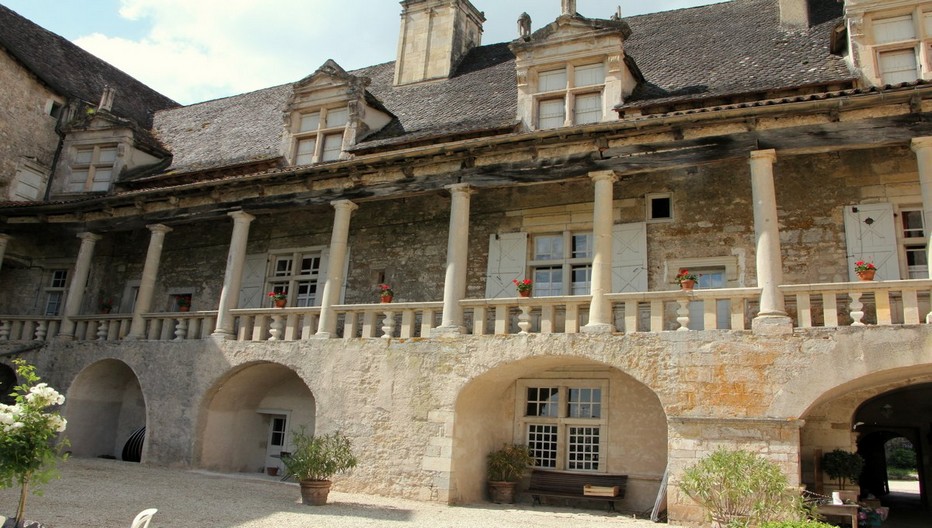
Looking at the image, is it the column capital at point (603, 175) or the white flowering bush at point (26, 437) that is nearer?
the white flowering bush at point (26, 437)

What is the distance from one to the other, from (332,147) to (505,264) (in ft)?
15.3

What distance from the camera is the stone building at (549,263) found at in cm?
966

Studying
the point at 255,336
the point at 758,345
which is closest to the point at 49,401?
the point at 255,336

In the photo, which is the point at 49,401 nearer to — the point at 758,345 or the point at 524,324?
the point at 524,324

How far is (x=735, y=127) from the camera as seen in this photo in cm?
1039

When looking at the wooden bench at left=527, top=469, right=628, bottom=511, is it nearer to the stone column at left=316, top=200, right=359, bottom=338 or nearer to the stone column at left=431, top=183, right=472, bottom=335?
the stone column at left=431, top=183, right=472, bottom=335

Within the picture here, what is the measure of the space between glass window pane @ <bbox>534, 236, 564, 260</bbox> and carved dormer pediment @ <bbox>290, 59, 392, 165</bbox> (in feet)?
14.1

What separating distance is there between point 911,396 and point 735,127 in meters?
6.42

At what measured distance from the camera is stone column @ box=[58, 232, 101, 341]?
15258 mm

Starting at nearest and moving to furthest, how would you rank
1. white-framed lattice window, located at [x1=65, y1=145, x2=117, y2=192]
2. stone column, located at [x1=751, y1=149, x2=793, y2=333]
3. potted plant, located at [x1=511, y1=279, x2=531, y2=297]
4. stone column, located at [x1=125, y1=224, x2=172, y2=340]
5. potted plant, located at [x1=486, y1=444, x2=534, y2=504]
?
stone column, located at [x1=751, y1=149, x2=793, y2=333]
potted plant, located at [x1=511, y1=279, x2=531, y2=297]
potted plant, located at [x1=486, y1=444, x2=534, y2=504]
stone column, located at [x1=125, y1=224, x2=172, y2=340]
white-framed lattice window, located at [x1=65, y1=145, x2=117, y2=192]

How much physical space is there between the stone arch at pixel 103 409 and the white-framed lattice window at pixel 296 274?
11.5ft

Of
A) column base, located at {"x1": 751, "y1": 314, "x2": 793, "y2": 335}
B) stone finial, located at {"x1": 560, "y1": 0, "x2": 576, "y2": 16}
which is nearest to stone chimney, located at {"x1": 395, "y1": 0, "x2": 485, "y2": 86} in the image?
stone finial, located at {"x1": 560, "y1": 0, "x2": 576, "y2": 16}

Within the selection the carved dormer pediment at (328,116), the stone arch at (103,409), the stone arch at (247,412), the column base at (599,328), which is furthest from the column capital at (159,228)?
the column base at (599,328)

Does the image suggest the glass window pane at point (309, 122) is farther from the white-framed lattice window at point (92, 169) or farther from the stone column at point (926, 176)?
the stone column at point (926, 176)
